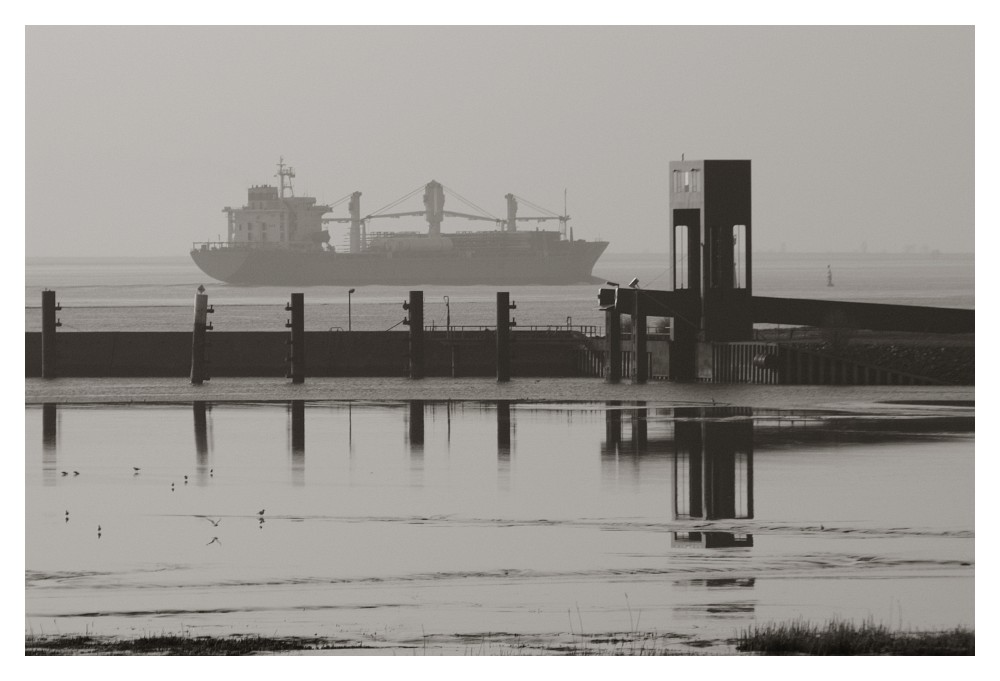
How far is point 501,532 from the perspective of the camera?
46.3 ft

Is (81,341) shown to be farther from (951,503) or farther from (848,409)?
(951,503)

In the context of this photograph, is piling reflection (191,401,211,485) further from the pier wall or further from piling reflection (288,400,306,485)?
the pier wall

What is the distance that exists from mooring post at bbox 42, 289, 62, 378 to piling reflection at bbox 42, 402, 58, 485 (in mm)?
6406

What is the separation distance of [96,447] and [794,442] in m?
8.95

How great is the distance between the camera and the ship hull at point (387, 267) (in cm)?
17062

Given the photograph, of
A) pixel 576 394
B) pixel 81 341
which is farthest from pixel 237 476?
pixel 81 341

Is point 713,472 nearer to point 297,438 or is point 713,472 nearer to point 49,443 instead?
point 297,438

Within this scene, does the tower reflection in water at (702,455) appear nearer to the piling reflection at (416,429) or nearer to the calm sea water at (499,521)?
the calm sea water at (499,521)

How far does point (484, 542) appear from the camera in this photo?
13.6m

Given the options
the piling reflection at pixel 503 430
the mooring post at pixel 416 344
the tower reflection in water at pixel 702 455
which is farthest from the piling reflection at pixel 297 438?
the mooring post at pixel 416 344

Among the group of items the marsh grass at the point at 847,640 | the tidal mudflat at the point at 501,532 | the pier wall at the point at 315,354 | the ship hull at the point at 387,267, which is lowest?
the marsh grass at the point at 847,640

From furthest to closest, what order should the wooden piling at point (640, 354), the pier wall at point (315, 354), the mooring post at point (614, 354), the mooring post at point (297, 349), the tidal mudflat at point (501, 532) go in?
the pier wall at point (315, 354) < the mooring post at point (297, 349) < the mooring post at point (614, 354) < the wooden piling at point (640, 354) < the tidal mudflat at point (501, 532)

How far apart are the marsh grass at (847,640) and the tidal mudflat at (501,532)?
19 cm

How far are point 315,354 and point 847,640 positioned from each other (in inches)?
1127
